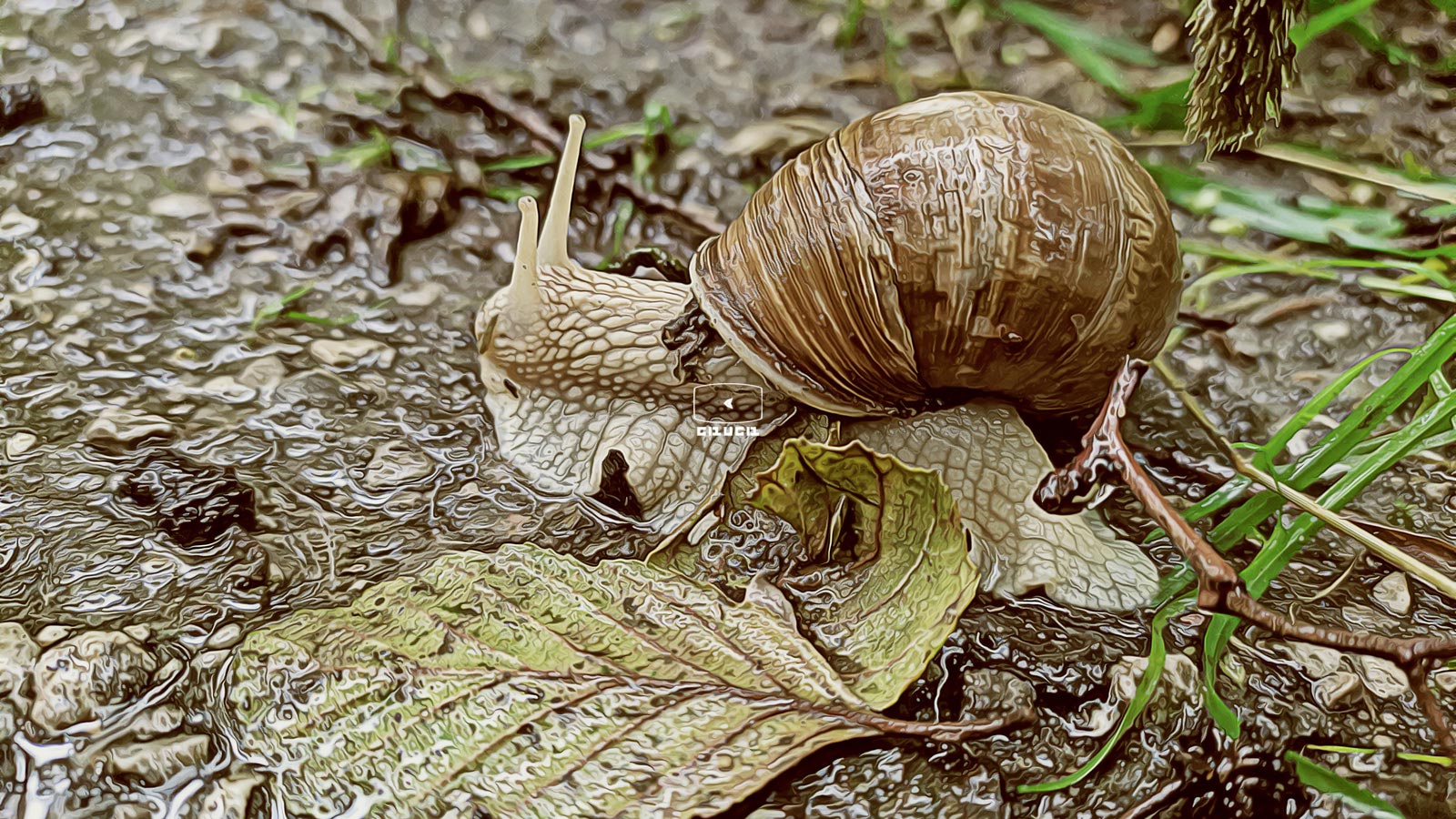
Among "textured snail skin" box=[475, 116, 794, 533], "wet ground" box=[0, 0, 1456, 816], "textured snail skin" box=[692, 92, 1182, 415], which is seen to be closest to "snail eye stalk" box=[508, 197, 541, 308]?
"textured snail skin" box=[475, 116, 794, 533]

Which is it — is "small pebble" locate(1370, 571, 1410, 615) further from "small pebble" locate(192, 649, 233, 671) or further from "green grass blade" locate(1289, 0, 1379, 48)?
"small pebble" locate(192, 649, 233, 671)

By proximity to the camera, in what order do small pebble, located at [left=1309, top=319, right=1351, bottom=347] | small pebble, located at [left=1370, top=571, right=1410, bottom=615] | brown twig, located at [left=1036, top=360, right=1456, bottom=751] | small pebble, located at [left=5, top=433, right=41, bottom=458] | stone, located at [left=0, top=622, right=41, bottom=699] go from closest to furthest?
brown twig, located at [left=1036, top=360, right=1456, bottom=751] < stone, located at [left=0, top=622, right=41, bottom=699] < small pebble, located at [left=1370, top=571, right=1410, bottom=615] < small pebble, located at [left=5, top=433, right=41, bottom=458] < small pebble, located at [left=1309, top=319, right=1351, bottom=347]

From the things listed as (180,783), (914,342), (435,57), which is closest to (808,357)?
(914,342)

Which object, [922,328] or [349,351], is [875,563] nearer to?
[922,328]

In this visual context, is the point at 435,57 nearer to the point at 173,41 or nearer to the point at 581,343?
the point at 173,41

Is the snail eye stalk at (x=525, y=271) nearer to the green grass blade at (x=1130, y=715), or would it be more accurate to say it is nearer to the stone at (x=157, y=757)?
the stone at (x=157, y=757)

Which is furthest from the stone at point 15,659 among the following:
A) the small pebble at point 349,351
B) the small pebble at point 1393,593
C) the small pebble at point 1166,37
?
the small pebble at point 1166,37

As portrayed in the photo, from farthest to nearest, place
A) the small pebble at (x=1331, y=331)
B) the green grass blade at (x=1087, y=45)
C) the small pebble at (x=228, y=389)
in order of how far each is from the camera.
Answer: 1. the green grass blade at (x=1087, y=45)
2. the small pebble at (x=1331, y=331)
3. the small pebble at (x=228, y=389)

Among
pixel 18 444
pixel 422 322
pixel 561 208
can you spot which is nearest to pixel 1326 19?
pixel 561 208
